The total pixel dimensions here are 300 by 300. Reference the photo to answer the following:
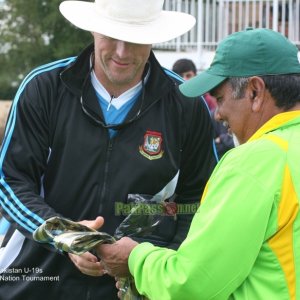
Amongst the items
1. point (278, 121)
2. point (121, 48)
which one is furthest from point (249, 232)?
point (121, 48)

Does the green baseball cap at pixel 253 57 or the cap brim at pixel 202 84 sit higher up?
the green baseball cap at pixel 253 57

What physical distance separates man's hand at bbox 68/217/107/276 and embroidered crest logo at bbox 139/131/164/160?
45cm

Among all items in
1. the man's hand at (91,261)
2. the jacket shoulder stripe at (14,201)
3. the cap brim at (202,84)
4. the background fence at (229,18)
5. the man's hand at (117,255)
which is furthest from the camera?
the background fence at (229,18)

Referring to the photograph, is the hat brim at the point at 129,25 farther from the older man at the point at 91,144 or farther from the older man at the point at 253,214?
the older man at the point at 253,214

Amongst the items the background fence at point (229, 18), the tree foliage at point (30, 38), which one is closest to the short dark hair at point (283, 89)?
the background fence at point (229, 18)

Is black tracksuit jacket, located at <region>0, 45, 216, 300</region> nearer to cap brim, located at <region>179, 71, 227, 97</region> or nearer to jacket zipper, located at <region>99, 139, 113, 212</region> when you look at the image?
jacket zipper, located at <region>99, 139, 113, 212</region>

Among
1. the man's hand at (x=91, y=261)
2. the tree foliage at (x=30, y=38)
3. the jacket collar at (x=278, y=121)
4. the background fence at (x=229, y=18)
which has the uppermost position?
the jacket collar at (x=278, y=121)

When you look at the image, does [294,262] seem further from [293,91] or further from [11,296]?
[11,296]

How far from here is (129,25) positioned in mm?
3361

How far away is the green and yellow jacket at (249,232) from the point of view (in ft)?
7.29

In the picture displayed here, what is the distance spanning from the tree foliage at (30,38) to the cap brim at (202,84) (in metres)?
19.4

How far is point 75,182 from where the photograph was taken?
10.7 ft

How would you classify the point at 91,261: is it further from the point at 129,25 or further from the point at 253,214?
the point at 129,25

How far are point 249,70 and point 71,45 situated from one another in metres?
19.9
